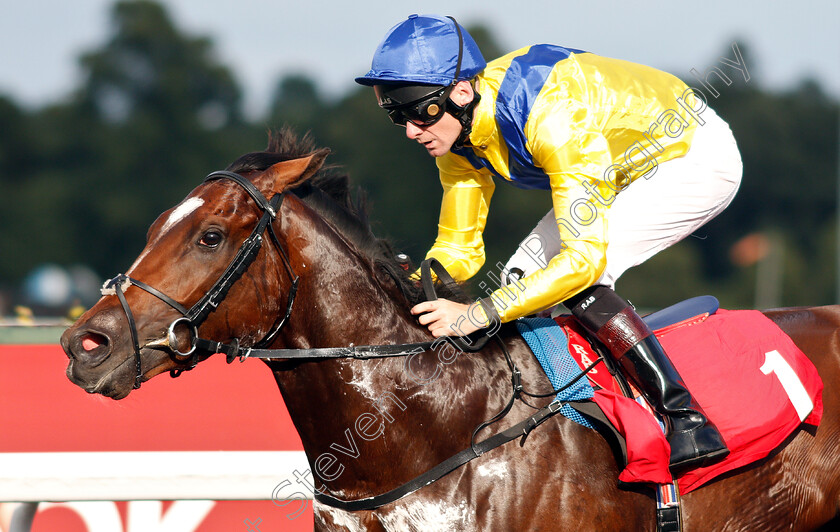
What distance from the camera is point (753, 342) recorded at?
117 inches

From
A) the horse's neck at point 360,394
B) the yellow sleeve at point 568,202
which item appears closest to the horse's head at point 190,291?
the horse's neck at point 360,394

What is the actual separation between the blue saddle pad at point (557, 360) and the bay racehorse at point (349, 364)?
37 millimetres

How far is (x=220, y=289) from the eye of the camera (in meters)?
2.55

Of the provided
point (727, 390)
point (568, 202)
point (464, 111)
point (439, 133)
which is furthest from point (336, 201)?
point (727, 390)

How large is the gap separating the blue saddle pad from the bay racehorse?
0.12ft

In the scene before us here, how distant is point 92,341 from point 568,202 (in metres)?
1.37

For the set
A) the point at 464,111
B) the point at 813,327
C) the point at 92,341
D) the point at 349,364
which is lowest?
the point at 813,327

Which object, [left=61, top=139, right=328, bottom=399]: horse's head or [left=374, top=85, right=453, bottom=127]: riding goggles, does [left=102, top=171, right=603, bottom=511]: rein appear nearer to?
[left=61, top=139, right=328, bottom=399]: horse's head

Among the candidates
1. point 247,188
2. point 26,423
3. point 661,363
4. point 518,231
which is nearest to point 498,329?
point 661,363

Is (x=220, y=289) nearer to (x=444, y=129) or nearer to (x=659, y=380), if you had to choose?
(x=444, y=129)

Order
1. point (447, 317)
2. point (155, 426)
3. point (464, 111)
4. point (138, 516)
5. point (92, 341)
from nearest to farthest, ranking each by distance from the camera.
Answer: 1. point (92, 341)
2. point (447, 317)
3. point (464, 111)
4. point (138, 516)
5. point (155, 426)

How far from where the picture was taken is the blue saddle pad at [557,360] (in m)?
2.76

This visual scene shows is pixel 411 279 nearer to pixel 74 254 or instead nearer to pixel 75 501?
pixel 75 501

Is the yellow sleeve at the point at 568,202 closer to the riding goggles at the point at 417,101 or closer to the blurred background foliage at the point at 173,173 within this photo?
the riding goggles at the point at 417,101
